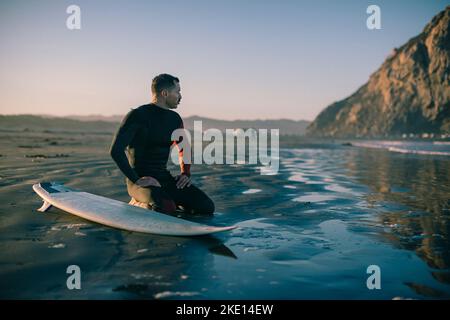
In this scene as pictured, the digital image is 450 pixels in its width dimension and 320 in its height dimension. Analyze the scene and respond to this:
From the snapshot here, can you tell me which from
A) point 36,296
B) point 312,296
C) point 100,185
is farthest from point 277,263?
point 100,185

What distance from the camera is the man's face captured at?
5.61 meters

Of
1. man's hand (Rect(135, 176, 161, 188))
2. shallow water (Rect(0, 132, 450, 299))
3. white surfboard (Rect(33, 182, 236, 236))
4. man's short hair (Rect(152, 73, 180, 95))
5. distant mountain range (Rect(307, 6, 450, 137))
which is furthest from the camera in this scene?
distant mountain range (Rect(307, 6, 450, 137))

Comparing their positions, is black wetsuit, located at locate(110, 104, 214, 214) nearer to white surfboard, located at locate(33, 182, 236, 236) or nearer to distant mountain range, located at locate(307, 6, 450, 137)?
white surfboard, located at locate(33, 182, 236, 236)

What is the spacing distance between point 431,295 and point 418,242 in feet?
5.49

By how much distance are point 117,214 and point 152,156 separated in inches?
42.1

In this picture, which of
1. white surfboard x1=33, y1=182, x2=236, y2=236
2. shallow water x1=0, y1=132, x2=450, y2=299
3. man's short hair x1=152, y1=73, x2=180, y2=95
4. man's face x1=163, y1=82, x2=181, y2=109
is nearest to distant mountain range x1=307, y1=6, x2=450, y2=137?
shallow water x1=0, y1=132, x2=450, y2=299

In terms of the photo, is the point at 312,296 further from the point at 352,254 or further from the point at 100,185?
the point at 100,185

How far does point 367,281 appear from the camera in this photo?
125 inches

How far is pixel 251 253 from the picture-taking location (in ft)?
12.9

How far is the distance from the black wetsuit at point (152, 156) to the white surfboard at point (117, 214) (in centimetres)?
37

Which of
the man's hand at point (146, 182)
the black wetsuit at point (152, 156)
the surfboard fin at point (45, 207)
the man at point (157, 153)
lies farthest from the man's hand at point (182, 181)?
the surfboard fin at point (45, 207)

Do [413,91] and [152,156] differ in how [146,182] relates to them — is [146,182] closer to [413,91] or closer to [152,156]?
[152,156]

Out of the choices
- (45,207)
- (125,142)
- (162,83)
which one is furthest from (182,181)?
(45,207)

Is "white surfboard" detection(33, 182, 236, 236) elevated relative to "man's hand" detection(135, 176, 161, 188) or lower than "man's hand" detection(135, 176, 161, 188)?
lower
